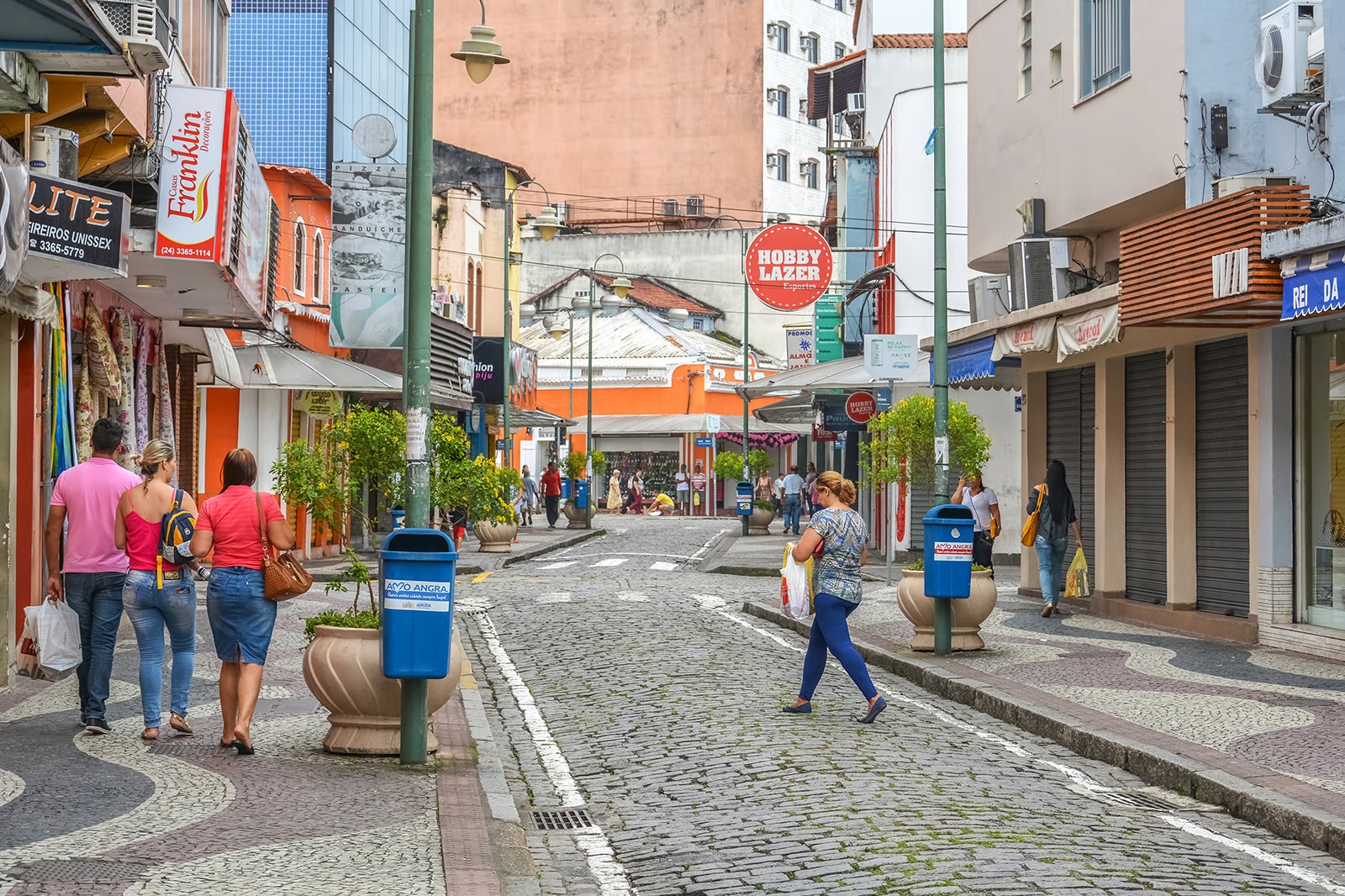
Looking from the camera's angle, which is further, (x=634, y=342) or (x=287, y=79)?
(x=634, y=342)

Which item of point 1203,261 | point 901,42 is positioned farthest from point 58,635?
point 901,42

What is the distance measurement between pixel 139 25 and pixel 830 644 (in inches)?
266

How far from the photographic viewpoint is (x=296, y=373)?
26984 millimetres

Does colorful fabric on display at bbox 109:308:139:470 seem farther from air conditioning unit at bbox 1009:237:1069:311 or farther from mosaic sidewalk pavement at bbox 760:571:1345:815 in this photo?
air conditioning unit at bbox 1009:237:1069:311

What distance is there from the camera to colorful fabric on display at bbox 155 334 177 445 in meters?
21.8

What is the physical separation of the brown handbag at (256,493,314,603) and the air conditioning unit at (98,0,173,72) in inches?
177

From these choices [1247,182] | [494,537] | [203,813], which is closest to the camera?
[203,813]

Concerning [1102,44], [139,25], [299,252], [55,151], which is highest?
[1102,44]

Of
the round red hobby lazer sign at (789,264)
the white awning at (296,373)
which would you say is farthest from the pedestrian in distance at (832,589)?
the round red hobby lazer sign at (789,264)

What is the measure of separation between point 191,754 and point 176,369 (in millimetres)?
15808

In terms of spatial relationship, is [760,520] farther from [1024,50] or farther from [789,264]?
[1024,50]

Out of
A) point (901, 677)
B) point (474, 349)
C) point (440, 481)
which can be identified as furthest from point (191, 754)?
point (474, 349)

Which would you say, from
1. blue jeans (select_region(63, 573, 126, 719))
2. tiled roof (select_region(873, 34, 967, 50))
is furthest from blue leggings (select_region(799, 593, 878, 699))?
tiled roof (select_region(873, 34, 967, 50))

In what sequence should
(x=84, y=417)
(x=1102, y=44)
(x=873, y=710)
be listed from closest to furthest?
(x=873, y=710)
(x=84, y=417)
(x=1102, y=44)
